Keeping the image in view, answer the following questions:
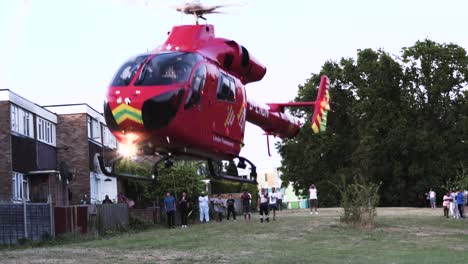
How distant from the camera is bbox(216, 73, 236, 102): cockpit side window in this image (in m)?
14.0

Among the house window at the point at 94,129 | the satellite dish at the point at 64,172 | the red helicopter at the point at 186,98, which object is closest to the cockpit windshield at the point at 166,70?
the red helicopter at the point at 186,98

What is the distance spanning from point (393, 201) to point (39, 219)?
46978 mm

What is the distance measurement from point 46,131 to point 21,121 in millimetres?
4845

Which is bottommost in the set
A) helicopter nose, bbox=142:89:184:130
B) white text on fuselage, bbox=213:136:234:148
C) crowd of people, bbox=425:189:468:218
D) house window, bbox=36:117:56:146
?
crowd of people, bbox=425:189:468:218

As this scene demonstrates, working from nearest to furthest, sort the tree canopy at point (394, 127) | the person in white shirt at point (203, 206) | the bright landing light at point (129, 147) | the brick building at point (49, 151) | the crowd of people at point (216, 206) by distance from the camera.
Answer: the bright landing light at point (129, 147)
the crowd of people at point (216, 206)
the brick building at point (49, 151)
the person in white shirt at point (203, 206)
the tree canopy at point (394, 127)

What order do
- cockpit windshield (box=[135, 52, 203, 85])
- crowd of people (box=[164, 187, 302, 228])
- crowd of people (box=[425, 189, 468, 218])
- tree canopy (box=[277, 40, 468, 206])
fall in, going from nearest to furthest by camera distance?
cockpit windshield (box=[135, 52, 203, 85]), crowd of people (box=[164, 187, 302, 228]), crowd of people (box=[425, 189, 468, 218]), tree canopy (box=[277, 40, 468, 206])

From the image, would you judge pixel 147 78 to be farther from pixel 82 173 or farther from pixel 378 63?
pixel 378 63

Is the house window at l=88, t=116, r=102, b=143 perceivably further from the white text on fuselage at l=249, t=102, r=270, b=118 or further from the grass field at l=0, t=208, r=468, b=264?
the white text on fuselage at l=249, t=102, r=270, b=118

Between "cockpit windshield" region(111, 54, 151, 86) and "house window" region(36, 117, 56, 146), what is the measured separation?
33492 millimetres

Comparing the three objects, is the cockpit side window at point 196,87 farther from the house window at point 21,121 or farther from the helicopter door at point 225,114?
→ the house window at point 21,121

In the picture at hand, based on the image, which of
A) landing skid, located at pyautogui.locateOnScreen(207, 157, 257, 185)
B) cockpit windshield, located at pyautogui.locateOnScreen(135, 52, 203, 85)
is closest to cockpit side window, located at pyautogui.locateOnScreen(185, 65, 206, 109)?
A: cockpit windshield, located at pyautogui.locateOnScreen(135, 52, 203, 85)

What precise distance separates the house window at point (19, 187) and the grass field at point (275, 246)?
439 inches

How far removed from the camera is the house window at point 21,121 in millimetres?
41303

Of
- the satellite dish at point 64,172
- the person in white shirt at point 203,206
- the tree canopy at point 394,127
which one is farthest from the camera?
the tree canopy at point 394,127
